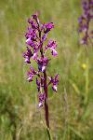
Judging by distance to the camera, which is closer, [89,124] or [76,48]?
[89,124]

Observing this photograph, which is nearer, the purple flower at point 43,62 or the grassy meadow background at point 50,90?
the purple flower at point 43,62

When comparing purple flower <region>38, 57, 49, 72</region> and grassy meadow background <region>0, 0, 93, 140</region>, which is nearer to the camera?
purple flower <region>38, 57, 49, 72</region>

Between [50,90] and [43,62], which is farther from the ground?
[43,62]

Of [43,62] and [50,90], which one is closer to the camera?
[43,62]

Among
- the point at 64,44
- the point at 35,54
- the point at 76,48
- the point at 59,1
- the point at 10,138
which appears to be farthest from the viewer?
the point at 59,1

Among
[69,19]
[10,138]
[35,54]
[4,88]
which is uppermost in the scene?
[69,19]

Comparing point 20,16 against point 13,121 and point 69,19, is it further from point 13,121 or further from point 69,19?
point 13,121

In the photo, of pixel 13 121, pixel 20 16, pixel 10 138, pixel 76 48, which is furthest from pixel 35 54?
pixel 20 16

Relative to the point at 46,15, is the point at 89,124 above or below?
below
